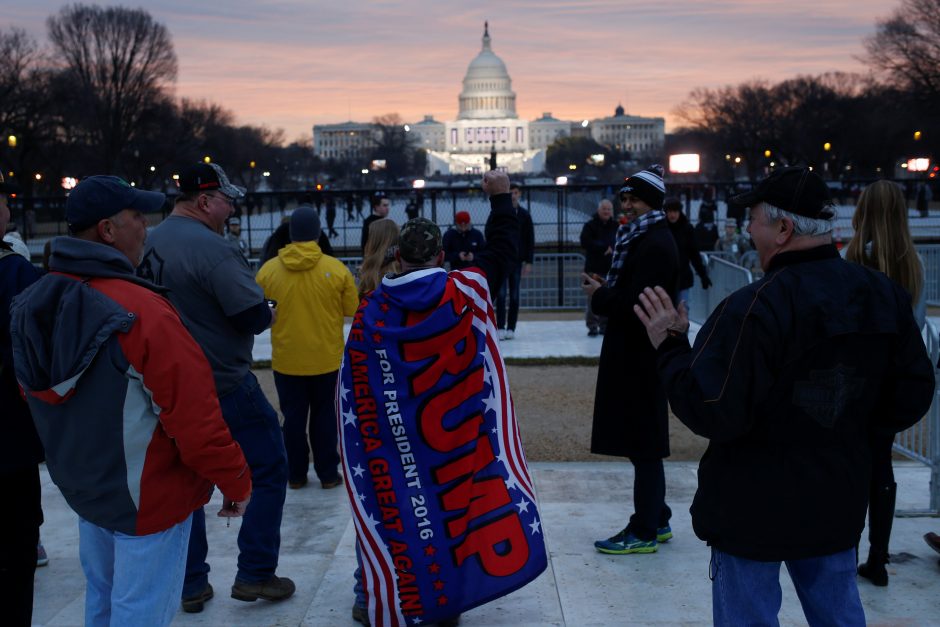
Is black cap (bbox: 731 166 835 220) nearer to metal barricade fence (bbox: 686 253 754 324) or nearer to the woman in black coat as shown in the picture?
the woman in black coat

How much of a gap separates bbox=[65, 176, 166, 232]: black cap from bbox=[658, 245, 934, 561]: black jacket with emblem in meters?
1.90

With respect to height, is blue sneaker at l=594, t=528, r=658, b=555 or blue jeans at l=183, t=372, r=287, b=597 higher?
blue jeans at l=183, t=372, r=287, b=597

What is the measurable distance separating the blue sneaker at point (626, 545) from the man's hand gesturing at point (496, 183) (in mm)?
A: 1996

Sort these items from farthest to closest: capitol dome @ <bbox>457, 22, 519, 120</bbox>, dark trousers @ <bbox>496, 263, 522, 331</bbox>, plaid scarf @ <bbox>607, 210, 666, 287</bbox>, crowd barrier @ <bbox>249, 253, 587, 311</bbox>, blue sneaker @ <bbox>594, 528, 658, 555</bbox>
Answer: capitol dome @ <bbox>457, 22, 519, 120</bbox>
crowd barrier @ <bbox>249, 253, 587, 311</bbox>
dark trousers @ <bbox>496, 263, 522, 331</bbox>
blue sneaker @ <bbox>594, 528, 658, 555</bbox>
plaid scarf @ <bbox>607, 210, 666, 287</bbox>

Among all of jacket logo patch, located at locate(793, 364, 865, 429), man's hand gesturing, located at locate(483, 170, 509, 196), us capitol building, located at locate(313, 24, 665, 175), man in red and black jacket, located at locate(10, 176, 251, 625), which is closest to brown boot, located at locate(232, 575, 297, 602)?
man in red and black jacket, located at locate(10, 176, 251, 625)

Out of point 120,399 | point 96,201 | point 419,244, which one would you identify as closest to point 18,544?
point 120,399

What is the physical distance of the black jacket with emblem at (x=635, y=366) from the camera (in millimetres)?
5176

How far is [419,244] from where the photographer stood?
434cm

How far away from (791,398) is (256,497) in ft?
9.32

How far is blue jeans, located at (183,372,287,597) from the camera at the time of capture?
4.84m

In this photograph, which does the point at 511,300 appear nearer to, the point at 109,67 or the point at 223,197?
the point at 223,197

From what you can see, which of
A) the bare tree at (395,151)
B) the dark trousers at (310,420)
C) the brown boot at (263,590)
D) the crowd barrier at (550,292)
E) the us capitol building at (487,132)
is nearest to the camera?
the brown boot at (263,590)

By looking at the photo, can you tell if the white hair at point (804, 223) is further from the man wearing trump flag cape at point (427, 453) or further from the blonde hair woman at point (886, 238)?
the blonde hair woman at point (886, 238)

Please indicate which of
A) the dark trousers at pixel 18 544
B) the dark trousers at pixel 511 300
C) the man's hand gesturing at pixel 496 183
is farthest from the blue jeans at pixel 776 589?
the dark trousers at pixel 511 300
